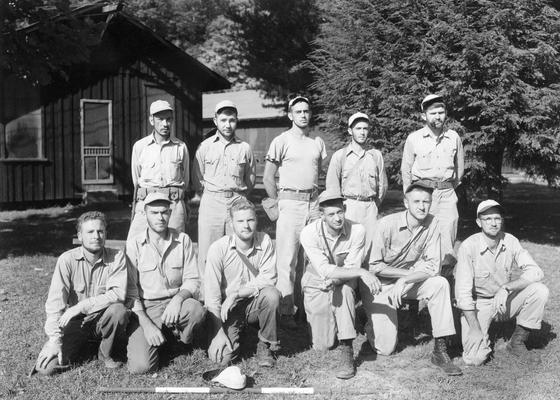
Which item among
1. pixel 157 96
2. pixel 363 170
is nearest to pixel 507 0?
pixel 363 170

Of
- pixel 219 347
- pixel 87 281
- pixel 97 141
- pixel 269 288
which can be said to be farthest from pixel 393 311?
pixel 97 141

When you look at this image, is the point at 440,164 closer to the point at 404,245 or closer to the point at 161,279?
the point at 404,245

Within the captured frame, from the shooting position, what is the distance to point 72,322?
4535mm

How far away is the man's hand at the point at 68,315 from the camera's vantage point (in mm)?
4438

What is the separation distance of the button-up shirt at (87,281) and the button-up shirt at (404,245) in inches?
80.8

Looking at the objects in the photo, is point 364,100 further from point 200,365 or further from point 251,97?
point 251,97

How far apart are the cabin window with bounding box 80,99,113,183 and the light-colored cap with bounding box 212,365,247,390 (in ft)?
39.0

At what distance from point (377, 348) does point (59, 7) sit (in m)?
6.20

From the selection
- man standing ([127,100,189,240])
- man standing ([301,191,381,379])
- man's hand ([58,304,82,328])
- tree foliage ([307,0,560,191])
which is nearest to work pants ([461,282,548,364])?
man standing ([301,191,381,379])

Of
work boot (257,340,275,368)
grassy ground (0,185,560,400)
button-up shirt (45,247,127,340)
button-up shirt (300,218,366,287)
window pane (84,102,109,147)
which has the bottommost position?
grassy ground (0,185,560,400)

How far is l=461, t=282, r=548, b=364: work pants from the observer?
472cm

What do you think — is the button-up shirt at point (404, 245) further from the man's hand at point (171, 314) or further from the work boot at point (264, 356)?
the man's hand at point (171, 314)

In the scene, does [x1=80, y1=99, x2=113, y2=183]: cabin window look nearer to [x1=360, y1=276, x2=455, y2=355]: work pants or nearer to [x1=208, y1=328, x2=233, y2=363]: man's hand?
[x1=208, y1=328, x2=233, y2=363]: man's hand

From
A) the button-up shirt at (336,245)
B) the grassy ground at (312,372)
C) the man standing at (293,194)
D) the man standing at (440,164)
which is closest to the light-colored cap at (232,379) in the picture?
the grassy ground at (312,372)
